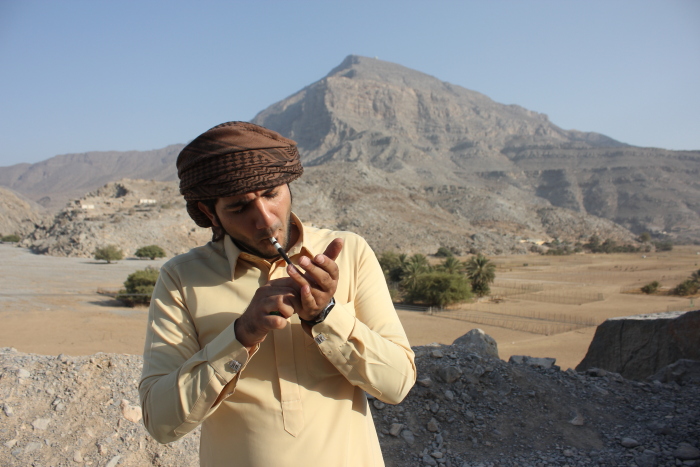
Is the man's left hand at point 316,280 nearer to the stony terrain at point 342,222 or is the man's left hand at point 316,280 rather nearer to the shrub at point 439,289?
the shrub at point 439,289

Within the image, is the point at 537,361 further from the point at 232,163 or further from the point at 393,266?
the point at 393,266

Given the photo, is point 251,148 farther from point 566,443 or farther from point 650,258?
point 650,258

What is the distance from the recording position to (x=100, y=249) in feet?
135

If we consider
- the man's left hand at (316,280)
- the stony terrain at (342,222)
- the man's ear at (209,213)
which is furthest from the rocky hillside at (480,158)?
the man's left hand at (316,280)

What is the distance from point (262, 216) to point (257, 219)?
0.07 ft

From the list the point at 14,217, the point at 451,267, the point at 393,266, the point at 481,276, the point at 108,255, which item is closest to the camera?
the point at 481,276

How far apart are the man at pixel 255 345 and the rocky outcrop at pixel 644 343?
7.78 m

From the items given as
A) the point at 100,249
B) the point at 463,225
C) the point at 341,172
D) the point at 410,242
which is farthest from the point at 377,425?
the point at 341,172

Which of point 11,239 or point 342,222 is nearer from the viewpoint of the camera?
point 342,222

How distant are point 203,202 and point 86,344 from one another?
50.0 feet

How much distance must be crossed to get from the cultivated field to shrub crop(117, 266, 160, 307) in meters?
0.68

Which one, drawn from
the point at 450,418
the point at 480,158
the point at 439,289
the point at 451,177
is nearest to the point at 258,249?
the point at 450,418

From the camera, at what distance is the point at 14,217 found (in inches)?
2879

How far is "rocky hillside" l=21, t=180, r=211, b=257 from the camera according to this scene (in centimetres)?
4512
